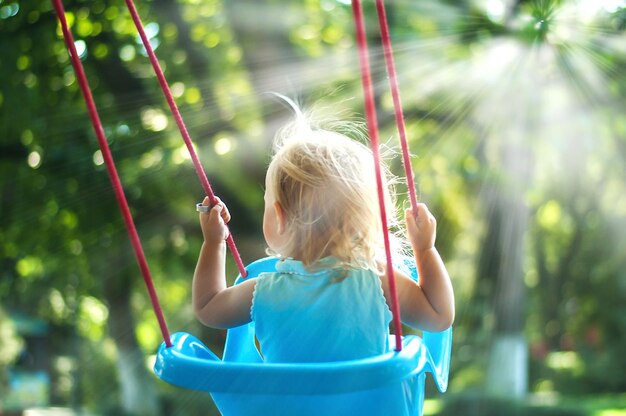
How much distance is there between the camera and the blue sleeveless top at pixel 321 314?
104 centimetres

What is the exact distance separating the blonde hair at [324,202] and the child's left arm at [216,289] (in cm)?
10

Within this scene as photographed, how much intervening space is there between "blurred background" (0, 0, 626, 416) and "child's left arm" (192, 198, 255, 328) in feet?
7.38

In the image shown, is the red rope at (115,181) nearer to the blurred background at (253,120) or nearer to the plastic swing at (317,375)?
the plastic swing at (317,375)

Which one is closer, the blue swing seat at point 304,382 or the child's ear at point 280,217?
the blue swing seat at point 304,382

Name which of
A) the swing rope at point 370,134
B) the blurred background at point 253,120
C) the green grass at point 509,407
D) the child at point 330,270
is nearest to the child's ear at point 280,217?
the child at point 330,270

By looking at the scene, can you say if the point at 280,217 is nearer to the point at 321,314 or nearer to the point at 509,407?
the point at 321,314

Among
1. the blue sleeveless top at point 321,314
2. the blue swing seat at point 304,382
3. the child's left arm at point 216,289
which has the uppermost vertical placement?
the child's left arm at point 216,289

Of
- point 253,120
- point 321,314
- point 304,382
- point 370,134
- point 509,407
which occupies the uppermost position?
point 253,120

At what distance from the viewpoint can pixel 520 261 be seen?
314 inches

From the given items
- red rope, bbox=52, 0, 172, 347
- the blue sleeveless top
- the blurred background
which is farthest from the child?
the blurred background

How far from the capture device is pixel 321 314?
1037 millimetres

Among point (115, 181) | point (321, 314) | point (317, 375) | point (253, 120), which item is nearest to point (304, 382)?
point (317, 375)

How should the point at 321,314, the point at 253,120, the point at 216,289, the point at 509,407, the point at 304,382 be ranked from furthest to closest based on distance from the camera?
the point at 509,407
the point at 253,120
the point at 216,289
the point at 321,314
the point at 304,382

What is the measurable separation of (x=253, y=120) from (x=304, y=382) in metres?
4.49
